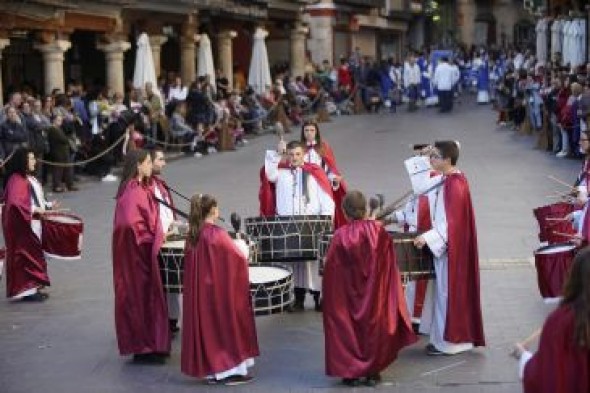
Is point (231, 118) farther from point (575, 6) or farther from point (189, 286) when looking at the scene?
point (189, 286)

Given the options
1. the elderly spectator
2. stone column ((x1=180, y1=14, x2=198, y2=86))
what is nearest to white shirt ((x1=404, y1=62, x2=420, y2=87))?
stone column ((x1=180, y1=14, x2=198, y2=86))

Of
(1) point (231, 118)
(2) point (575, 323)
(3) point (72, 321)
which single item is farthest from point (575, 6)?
(2) point (575, 323)

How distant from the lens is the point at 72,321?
445 inches

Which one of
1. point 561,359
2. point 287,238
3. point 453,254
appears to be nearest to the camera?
point 561,359

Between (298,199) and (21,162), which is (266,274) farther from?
(21,162)

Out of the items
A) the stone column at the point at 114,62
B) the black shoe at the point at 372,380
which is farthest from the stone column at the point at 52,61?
the black shoe at the point at 372,380

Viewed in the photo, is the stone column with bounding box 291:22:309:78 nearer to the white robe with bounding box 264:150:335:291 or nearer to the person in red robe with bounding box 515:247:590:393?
the white robe with bounding box 264:150:335:291

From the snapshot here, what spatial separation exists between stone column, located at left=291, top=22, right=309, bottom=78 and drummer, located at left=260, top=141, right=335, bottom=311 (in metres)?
33.0

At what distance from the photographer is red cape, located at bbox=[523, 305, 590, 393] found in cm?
517

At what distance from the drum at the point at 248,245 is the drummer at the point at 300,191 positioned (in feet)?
4.26

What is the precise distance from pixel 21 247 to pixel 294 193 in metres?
3.04

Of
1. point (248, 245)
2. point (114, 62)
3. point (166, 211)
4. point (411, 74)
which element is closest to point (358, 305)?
point (248, 245)

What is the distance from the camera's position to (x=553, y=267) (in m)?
9.44

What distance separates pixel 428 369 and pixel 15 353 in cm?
356
